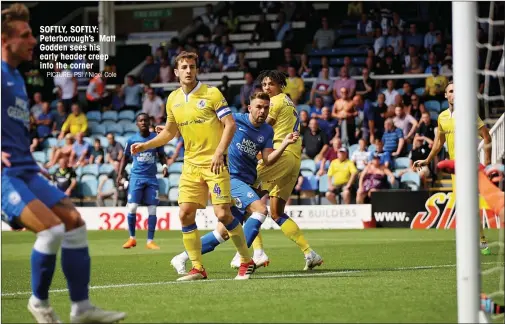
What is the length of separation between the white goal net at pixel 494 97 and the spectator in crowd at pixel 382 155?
2.46 metres

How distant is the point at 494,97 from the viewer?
26.6ft

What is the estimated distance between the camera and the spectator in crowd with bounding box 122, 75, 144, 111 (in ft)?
91.5

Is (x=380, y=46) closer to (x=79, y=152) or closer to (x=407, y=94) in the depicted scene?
(x=407, y=94)

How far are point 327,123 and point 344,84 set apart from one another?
133cm

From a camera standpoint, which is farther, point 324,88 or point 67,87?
point 67,87

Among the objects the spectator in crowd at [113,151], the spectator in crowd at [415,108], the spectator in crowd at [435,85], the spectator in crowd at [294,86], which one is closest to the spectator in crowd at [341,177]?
the spectator in crowd at [415,108]

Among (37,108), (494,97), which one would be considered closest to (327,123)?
(37,108)

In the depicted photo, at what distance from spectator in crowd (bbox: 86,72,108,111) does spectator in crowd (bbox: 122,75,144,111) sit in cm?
84

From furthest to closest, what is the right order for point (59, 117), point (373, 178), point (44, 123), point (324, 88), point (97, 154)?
point (59, 117), point (44, 123), point (97, 154), point (324, 88), point (373, 178)

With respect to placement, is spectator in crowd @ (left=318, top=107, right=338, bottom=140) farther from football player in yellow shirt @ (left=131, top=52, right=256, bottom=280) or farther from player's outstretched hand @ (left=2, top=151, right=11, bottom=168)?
player's outstretched hand @ (left=2, top=151, right=11, bottom=168)

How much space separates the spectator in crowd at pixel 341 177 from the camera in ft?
75.4

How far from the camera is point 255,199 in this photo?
11.0 m

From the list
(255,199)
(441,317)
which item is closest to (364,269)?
(255,199)

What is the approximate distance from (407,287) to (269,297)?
139 centimetres
